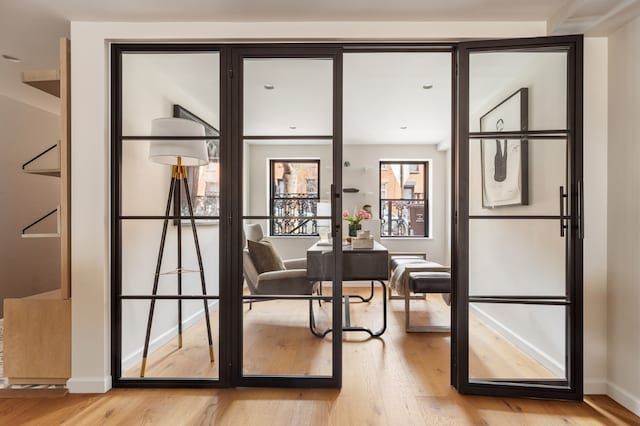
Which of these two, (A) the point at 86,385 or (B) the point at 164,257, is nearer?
(A) the point at 86,385

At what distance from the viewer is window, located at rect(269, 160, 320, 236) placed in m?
2.57

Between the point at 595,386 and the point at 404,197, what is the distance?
4.66 meters

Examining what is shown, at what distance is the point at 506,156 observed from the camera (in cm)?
263

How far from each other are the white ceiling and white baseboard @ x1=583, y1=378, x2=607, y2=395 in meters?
2.23

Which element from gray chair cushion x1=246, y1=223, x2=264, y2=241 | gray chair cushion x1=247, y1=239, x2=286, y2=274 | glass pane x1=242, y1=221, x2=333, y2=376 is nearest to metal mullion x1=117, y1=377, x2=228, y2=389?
glass pane x1=242, y1=221, x2=333, y2=376

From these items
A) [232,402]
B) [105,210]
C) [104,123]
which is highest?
[104,123]

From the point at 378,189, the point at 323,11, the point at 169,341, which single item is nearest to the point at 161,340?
the point at 169,341

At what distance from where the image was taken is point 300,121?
2561 mm

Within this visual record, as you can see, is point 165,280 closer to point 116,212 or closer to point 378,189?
point 116,212

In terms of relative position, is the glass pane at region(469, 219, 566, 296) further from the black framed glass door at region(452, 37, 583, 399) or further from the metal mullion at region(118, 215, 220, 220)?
the metal mullion at region(118, 215, 220, 220)

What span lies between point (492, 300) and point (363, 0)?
2.05 m

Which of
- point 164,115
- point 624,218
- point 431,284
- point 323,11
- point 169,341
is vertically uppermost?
point 323,11

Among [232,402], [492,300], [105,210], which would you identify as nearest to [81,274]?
[105,210]

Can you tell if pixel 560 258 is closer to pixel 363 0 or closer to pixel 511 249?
pixel 511 249
